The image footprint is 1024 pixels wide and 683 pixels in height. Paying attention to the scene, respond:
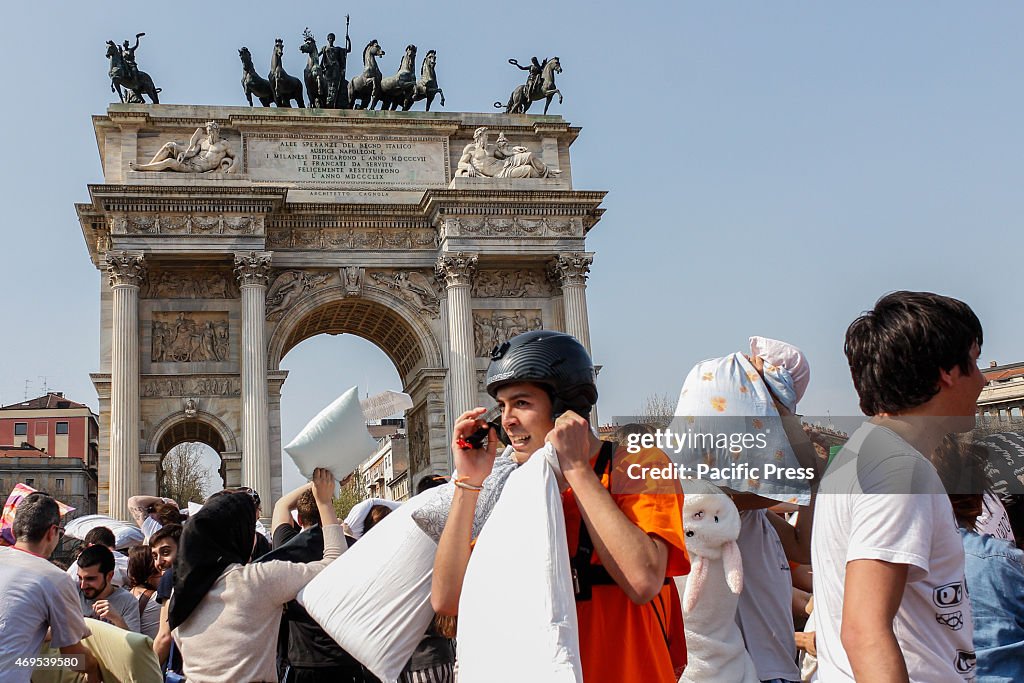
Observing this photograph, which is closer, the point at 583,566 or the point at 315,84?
the point at 583,566

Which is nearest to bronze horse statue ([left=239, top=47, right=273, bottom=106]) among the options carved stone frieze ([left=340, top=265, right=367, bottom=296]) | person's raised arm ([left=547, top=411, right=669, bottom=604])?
carved stone frieze ([left=340, top=265, right=367, bottom=296])

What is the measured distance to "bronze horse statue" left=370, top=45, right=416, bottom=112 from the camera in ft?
96.8

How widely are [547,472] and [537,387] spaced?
0.47 metres

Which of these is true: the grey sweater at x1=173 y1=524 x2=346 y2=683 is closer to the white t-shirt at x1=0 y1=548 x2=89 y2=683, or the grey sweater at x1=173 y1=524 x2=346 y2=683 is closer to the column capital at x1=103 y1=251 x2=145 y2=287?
the white t-shirt at x1=0 y1=548 x2=89 y2=683

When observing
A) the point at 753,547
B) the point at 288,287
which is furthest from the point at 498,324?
the point at 753,547

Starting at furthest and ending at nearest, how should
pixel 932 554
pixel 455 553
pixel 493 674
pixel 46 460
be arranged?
pixel 46 460
pixel 455 553
pixel 493 674
pixel 932 554

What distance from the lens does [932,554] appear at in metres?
2.69

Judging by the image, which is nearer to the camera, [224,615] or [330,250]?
[224,615]

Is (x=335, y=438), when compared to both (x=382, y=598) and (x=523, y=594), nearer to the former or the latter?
(x=382, y=598)

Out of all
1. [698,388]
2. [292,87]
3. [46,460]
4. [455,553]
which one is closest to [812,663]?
[698,388]

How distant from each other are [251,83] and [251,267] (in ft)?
19.0

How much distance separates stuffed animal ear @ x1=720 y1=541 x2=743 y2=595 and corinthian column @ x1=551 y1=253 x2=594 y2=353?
23440mm

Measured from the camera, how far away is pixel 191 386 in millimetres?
26531

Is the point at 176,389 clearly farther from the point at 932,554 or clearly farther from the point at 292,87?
the point at 932,554
